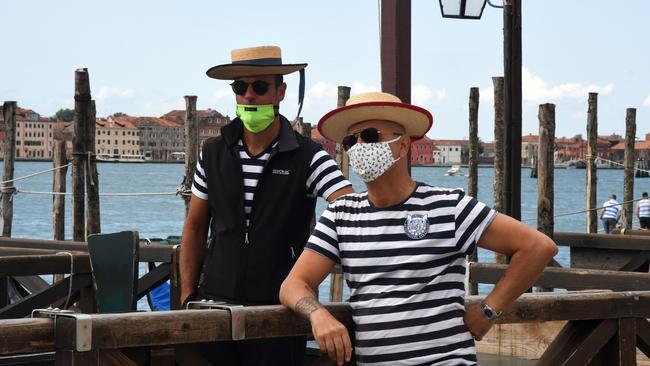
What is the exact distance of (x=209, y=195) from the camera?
441 cm

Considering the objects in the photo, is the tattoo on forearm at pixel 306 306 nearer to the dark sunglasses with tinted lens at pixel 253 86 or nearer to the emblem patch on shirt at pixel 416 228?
the emblem patch on shirt at pixel 416 228

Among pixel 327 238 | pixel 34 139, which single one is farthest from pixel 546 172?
pixel 34 139

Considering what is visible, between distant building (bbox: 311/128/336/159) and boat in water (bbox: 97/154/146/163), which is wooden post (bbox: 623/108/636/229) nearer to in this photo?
distant building (bbox: 311/128/336/159)

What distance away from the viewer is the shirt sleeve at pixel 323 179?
13.9ft

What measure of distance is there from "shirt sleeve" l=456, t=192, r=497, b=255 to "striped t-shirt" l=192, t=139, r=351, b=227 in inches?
30.7

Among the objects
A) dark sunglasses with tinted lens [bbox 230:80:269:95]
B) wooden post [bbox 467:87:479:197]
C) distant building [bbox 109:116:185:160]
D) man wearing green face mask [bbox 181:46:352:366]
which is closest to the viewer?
man wearing green face mask [bbox 181:46:352:366]

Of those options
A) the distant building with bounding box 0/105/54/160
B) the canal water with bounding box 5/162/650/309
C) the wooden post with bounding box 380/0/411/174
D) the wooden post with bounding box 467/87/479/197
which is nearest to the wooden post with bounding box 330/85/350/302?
the canal water with bounding box 5/162/650/309

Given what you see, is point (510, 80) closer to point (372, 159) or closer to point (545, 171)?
point (372, 159)

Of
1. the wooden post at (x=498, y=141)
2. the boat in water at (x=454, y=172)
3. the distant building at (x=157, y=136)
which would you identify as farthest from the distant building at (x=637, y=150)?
the wooden post at (x=498, y=141)

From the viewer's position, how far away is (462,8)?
8312mm

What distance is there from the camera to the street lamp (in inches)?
325

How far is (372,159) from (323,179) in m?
0.73

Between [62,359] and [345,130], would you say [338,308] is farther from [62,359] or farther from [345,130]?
[62,359]

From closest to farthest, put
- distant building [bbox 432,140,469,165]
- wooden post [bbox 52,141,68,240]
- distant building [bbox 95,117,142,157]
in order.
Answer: wooden post [bbox 52,141,68,240]
distant building [bbox 95,117,142,157]
distant building [bbox 432,140,469,165]
